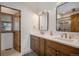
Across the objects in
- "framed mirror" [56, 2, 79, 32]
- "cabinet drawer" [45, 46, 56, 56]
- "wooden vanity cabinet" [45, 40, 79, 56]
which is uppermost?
"framed mirror" [56, 2, 79, 32]

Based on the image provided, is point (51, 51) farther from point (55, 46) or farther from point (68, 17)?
point (68, 17)

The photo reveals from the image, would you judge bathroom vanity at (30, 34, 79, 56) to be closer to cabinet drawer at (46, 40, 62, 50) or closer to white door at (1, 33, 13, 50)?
cabinet drawer at (46, 40, 62, 50)

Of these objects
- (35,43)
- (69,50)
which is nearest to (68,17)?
(69,50)

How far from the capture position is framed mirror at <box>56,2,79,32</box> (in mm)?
1658

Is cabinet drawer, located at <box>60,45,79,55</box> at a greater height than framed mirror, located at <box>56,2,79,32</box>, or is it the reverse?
framed mirror, located at <box>56,2,79,32</box>

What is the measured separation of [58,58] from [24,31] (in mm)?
1142

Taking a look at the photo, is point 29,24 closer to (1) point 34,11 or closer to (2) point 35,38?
(1) point 34,11

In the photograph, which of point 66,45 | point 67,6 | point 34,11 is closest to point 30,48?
point 34,11

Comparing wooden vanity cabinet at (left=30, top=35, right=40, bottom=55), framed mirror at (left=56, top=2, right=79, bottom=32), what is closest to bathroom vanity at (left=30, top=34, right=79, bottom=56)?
wooden vanity cabinet at (left=30, top=35, right=40, bottom=55)

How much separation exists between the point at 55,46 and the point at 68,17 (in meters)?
0.64

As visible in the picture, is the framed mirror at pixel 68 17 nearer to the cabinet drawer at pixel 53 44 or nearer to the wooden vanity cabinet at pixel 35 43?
the cabinet drawer at pixel 53 44

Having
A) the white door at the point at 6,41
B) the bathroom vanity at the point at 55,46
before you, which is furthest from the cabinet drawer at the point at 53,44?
the white door at the point at 6,41

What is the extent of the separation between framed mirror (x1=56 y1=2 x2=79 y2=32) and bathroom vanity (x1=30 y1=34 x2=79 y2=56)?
1.16 ft

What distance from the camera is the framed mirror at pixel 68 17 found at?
1658mm
